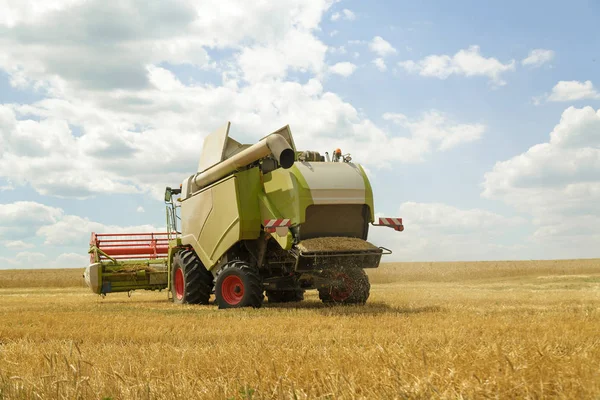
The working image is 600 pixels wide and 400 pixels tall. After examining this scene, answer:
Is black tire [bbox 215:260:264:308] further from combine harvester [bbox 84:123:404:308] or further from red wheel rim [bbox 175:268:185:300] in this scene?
red wheel rim [bbox 175:268:185:300]

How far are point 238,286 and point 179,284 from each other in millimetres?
3721

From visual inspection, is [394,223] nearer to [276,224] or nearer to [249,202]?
[276,224]

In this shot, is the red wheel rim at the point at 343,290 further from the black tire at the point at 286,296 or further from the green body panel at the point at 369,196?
the black tire at the point at 286,296

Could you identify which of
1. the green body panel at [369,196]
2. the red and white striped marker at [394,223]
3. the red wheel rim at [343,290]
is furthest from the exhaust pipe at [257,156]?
the red wheel rim at [343,290]

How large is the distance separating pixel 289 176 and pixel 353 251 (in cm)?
197

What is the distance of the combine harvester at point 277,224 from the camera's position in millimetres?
12242

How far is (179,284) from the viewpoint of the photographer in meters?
16.2

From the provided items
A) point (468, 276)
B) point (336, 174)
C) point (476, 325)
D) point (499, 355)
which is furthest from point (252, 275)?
point (468, 276)

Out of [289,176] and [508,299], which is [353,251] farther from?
[508,299]

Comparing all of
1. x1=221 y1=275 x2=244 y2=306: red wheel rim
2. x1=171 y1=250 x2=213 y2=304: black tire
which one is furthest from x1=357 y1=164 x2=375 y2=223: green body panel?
x1=171 y1=250 x2=213 y2=304: black tire

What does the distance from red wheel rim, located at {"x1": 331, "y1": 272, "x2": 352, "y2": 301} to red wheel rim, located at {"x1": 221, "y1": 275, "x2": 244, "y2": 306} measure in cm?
199

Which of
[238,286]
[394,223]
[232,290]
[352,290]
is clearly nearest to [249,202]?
[238,286]

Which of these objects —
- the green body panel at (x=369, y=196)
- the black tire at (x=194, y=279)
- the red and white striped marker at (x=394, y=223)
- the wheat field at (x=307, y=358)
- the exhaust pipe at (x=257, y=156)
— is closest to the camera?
the wheat field at (x=307, y=358)

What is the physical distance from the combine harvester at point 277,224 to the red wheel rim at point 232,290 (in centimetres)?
2
